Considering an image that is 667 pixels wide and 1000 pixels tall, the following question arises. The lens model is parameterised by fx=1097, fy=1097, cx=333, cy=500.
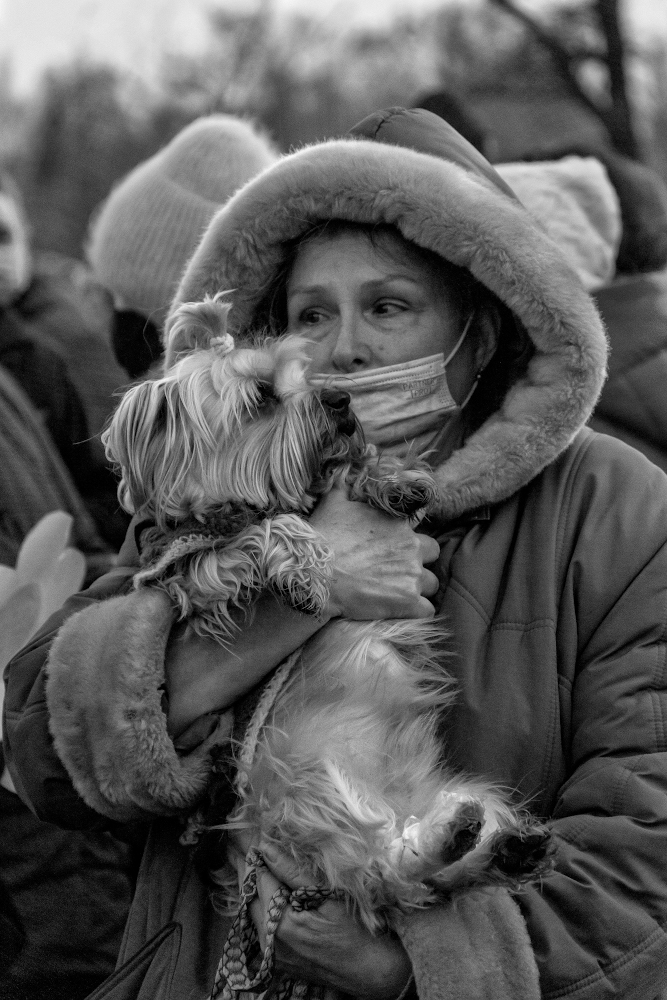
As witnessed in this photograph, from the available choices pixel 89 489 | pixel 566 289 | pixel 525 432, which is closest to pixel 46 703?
pixel 525 432

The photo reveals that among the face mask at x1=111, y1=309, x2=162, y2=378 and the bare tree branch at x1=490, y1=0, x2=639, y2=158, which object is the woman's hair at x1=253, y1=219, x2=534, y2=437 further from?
the bare tree branch at x1=490, y1=0, x2=639, y2=158

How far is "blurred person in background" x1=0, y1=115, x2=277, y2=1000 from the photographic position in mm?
3561

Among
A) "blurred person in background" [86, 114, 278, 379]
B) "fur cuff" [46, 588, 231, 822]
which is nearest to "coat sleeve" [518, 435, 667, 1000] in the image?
"fur cuff" [46, 588, 231, 822]

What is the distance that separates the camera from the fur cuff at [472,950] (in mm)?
2092

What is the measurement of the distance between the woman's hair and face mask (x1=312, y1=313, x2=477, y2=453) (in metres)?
0.15

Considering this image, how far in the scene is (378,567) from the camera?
2.61 m

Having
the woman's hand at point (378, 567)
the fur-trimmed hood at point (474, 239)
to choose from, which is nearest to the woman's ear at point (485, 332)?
the fur-trimmed hood at point (474, 239)

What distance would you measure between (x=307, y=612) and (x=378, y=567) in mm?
213

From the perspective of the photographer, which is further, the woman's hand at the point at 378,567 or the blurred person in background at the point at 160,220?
the blurred person in background at the point at 160,220

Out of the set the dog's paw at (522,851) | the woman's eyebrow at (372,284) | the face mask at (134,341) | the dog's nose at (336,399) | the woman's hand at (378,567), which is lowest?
the dog's paw at (522,851)

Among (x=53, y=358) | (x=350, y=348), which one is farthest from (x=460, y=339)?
(x=53, y=358)

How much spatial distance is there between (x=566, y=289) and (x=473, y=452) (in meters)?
0.48

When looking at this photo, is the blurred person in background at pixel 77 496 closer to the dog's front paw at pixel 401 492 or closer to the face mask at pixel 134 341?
the face mask at pixel 134 341

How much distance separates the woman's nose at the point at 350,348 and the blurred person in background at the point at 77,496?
968mm
